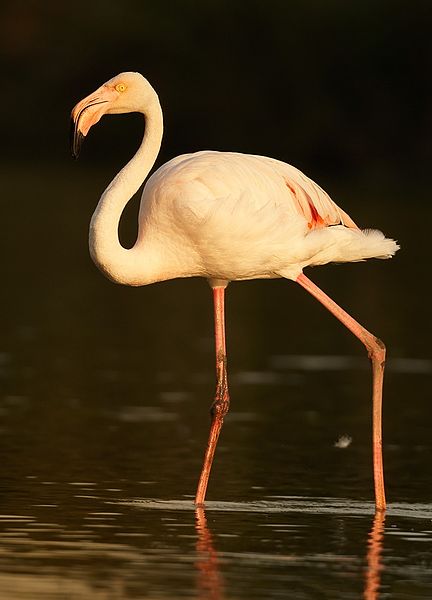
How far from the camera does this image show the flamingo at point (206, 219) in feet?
31.1

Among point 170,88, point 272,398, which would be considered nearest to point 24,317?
point 272,398

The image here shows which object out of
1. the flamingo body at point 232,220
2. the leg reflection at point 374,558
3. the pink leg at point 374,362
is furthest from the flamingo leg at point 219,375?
the leg reflection at point 374,558

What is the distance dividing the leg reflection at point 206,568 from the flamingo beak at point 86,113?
2004mm

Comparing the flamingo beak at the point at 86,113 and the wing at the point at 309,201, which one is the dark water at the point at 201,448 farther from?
the flamingo beak at the point at 86,113

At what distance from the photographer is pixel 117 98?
382 inches

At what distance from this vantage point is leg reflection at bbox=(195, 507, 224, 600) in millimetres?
7262

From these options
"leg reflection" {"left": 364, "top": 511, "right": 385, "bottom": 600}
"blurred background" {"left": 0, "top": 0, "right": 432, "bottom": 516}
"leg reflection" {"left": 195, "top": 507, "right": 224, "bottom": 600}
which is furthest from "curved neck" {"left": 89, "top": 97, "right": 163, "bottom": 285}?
"leg reflection" {"left": 364, "top": 511, "right": 385, "bottom": 600}

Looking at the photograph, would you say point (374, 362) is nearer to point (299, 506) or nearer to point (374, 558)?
point (299, 506)

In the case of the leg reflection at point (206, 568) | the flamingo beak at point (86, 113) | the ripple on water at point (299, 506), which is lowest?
the leg reflection at point (206, 568)

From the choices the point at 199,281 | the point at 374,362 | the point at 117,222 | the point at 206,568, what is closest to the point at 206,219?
the point at 117,222

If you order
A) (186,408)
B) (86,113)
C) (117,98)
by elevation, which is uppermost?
(117,98)

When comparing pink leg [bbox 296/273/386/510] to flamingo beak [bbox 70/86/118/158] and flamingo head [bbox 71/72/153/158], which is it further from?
flamingo beak [bbox 70/86/118/158]

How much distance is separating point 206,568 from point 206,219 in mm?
2315

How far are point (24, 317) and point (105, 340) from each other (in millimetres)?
1625
